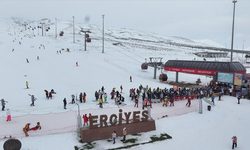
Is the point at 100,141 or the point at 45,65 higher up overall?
the point at 45,65

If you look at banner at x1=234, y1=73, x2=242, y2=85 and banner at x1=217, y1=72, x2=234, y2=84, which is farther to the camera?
banner at x1=217, y1=72, x2=234, y2=84

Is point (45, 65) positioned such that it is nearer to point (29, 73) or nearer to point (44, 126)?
point (29, 73)

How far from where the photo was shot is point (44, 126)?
15375 millimetres

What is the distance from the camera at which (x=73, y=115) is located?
17.8 metres

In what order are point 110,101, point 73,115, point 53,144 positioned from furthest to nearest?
point 110,101, point 73,115, point 53,144

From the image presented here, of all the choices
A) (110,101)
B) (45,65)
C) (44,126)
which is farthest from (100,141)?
→ (45,65)

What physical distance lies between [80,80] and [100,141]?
59.0 feet

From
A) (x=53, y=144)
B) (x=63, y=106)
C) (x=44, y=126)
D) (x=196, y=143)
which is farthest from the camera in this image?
(x=63, y=106)

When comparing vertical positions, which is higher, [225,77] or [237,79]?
[225,77]

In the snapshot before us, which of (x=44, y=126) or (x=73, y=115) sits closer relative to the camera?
(x=44, y=126)

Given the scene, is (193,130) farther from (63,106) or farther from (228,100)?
(63,106)

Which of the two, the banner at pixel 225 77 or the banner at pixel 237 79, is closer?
the banner at pixel 237 79

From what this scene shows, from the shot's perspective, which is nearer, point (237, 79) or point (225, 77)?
point (237, 79)

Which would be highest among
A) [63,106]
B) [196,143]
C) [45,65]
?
[45,65]
